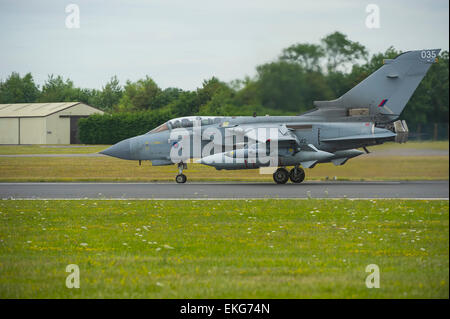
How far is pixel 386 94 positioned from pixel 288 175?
Answer: 216 inches

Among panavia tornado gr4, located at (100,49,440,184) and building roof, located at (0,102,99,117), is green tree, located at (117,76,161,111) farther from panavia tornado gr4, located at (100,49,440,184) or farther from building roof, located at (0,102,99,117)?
building roof, located at (0,102,99,117)

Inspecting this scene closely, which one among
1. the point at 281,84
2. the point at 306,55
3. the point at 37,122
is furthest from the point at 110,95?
the point at 306,55

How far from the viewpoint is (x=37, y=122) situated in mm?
20094

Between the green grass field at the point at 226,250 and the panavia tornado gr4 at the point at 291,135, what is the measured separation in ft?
24.9

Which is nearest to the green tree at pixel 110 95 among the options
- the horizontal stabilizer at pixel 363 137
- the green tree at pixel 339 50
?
the horizontal stabilizer at pixel 363 137

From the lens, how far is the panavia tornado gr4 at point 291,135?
854 inches

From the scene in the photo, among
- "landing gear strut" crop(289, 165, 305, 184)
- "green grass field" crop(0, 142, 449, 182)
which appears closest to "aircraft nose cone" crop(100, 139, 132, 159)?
"green grass field" crop(0, 142, 449, 182)

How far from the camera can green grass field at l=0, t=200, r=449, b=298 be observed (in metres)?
6.70

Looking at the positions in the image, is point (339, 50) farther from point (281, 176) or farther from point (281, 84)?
point (281, 176)

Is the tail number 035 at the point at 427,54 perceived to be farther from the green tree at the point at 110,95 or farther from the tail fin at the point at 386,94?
the green tree at the point at 110,95
